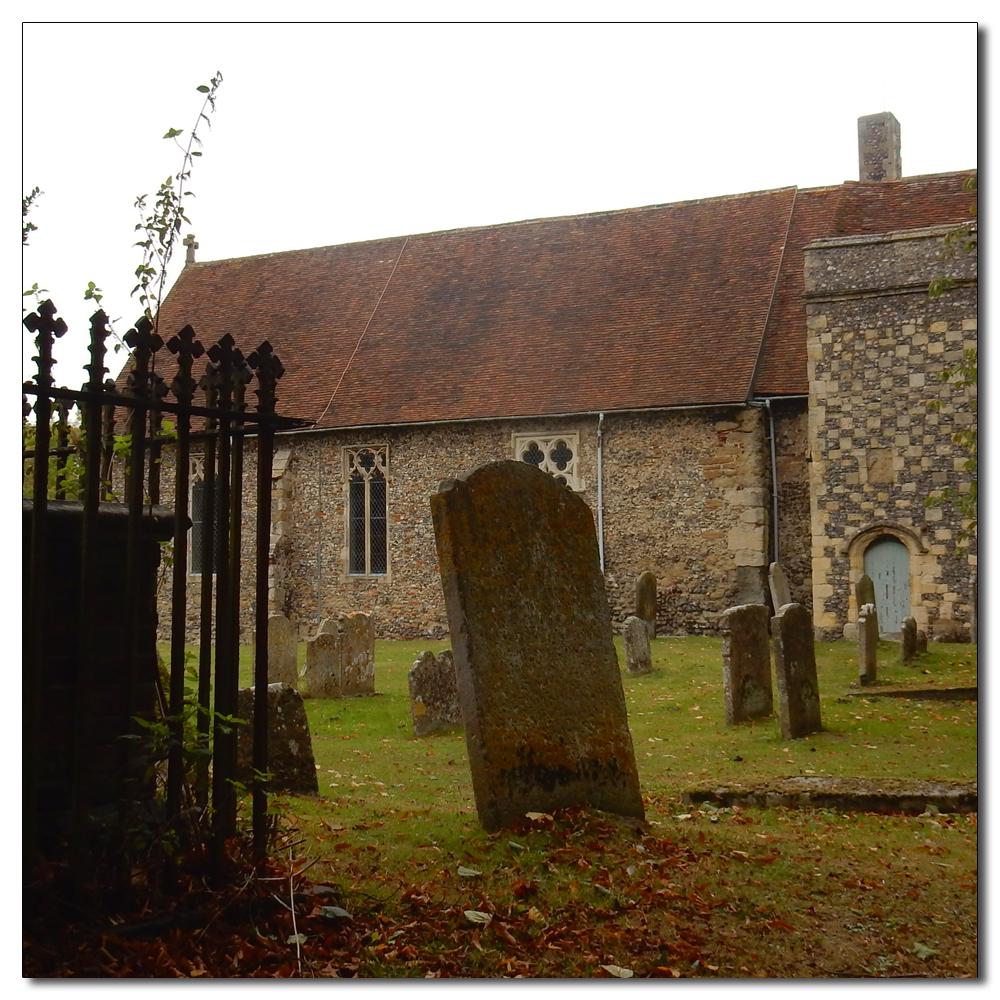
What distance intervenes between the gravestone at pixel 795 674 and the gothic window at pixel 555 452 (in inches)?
354

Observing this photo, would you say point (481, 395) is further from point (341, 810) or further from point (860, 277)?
point (341, 810)

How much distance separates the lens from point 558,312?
17.7 meters

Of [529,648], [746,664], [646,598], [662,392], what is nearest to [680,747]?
[746,664]

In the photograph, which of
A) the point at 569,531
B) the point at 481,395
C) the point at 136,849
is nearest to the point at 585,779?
the point at 569,531

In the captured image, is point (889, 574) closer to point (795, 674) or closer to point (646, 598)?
point (646, 598)

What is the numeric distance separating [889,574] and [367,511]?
29.1 feet

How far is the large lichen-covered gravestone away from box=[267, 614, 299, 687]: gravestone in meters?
6.93

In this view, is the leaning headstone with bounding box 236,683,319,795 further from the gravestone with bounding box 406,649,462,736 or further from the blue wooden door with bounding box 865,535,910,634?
the blue wooden door with bounding box 865,535,910,634

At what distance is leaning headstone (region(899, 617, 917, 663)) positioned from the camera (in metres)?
11.2

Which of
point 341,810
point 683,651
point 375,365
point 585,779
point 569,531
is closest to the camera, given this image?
point 585,779

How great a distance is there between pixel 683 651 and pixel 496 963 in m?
11.0

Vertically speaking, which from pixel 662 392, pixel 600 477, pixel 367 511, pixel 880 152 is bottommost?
pixel 367 511

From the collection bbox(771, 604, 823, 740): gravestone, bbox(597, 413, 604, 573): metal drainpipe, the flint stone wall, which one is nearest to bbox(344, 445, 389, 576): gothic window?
bbox(597, 413, 604, 573): metal drainpipe

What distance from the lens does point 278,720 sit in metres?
6.24
